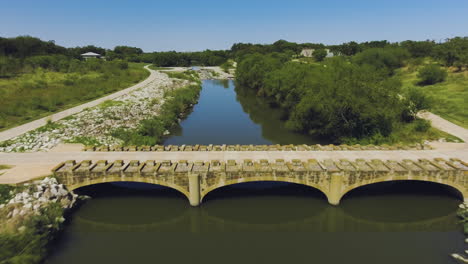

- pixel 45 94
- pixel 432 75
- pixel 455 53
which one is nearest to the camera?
pixel 45 94

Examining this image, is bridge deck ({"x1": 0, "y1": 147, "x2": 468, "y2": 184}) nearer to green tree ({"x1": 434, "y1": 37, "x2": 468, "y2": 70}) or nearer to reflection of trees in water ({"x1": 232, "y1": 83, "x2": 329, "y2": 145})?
reflection of trees in water ({"x1": 232, "y1": 83, "x2": 329, "y2": 145})

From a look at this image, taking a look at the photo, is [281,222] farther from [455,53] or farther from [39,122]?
[455,53]

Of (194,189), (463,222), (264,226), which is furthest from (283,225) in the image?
(463,222)

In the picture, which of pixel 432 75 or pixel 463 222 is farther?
pixel 432 75

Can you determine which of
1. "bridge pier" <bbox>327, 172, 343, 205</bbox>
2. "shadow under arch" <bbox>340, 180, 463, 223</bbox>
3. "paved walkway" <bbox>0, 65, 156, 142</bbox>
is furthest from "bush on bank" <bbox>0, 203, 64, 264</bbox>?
"shadow under arch" <bbox>340, 180, 463, 223</bbox>

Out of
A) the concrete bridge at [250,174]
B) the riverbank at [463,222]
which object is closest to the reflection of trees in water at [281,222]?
the riverbank at [463,222]

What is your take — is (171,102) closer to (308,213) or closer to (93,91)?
(93,91)
